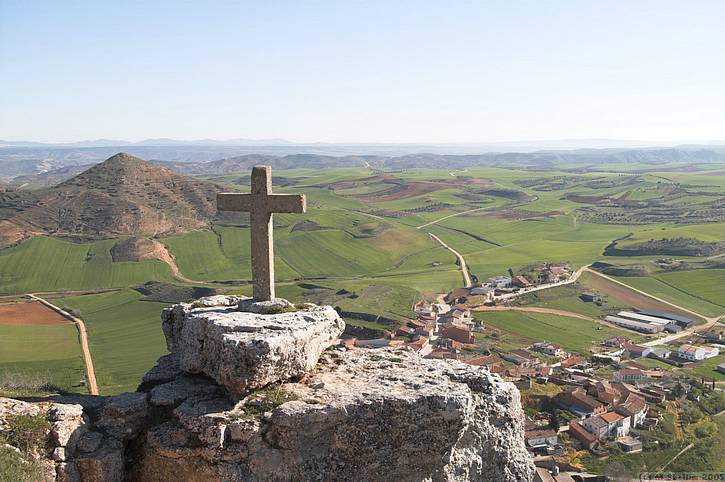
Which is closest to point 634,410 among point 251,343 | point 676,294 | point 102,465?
point 251,343

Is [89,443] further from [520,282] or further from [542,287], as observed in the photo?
[520,282]

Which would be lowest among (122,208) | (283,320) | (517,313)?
(517,313)

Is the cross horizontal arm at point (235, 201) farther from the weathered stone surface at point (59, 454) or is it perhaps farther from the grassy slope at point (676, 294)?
the grassy slope at point (676, 294)

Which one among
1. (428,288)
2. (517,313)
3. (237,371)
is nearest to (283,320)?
(237,371)

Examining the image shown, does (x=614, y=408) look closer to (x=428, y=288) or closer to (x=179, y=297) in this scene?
(x=428, y=288)

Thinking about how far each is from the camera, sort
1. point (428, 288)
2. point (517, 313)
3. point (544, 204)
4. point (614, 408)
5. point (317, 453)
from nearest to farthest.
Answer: point (317, 453) < point (614, 408) < point (517, 313) < point (428, 288) < point (544, 204)

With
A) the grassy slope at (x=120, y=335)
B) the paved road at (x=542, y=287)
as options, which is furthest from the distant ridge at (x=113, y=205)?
the paved road at (x=542, y=287)

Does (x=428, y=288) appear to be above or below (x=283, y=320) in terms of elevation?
below
